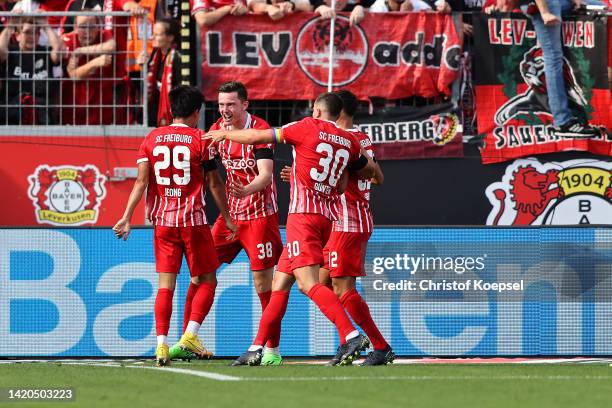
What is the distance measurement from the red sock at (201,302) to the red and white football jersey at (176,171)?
0.60 metres

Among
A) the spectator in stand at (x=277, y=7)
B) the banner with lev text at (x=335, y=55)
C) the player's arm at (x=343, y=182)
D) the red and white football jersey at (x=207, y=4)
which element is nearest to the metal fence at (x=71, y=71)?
the red and white football jersey at (x=207, y=4)

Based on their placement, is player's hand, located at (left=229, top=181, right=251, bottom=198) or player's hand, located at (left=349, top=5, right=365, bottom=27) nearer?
player's hand, located at (left=229, top=181, right=251, bottom=198)

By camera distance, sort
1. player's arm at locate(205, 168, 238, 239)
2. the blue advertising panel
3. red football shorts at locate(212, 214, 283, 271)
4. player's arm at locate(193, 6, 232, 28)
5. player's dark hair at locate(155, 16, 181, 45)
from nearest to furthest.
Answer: player's arm at locate(205, 168, 238, 239) → red football shorts at locate(212, 214, 283, 271) → the blue advertising panel → player's dark hair at locate(155, 16, 181, 45) → player's arm at locate(193, 6, 232, 28)

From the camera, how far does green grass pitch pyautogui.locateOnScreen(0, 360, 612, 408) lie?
734 cm

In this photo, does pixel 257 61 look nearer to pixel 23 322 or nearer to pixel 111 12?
pixel 111 12

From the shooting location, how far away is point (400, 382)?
8430 millimetres

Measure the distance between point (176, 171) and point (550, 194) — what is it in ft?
21.3

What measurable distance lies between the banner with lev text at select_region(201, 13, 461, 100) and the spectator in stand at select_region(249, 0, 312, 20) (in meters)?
0.09

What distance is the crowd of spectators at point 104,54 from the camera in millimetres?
15586

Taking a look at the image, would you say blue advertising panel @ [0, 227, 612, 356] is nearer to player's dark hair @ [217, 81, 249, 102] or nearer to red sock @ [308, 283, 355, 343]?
player's dark hair @ [217, 81, 249, 102]

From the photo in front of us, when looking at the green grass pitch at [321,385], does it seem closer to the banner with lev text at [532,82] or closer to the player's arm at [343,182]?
the player's arm at [343,182]

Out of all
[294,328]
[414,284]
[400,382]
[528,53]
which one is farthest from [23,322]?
[528,53]

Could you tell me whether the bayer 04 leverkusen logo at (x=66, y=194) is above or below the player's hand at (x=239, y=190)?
below

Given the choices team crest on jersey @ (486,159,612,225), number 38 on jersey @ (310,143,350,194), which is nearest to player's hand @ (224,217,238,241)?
number 38 on jersey @ (310,143,350,194)
